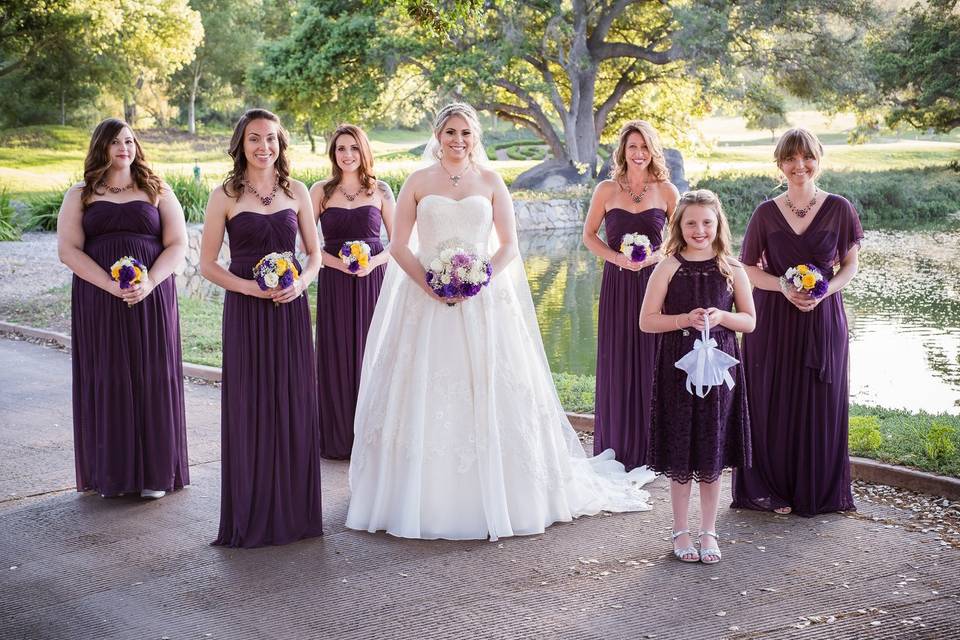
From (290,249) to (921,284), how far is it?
49.8 feet

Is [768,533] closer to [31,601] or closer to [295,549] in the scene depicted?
[295,549]

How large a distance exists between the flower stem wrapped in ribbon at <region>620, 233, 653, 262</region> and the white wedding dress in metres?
1.24

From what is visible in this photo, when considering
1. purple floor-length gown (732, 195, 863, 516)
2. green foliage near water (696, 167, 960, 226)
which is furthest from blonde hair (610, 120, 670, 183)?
green foliage near water (696, 167, 960, 226)

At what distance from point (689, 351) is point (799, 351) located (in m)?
1.11

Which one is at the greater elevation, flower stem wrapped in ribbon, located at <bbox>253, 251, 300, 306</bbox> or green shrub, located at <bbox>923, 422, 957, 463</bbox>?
flower stem wrapped in ribbon, located at <bbox>253, 251, 300, 306</bbox>

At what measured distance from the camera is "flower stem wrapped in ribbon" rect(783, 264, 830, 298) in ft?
18.9

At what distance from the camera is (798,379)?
606 cm

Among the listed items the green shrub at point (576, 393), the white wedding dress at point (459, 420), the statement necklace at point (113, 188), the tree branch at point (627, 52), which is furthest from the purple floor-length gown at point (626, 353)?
the tree branch at point (627, 52)

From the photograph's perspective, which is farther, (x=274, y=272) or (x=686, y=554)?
(x=274, y=272)

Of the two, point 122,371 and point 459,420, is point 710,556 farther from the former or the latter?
point 122,371

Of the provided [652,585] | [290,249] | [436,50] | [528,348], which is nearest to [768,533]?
[652,585]

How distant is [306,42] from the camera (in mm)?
31406

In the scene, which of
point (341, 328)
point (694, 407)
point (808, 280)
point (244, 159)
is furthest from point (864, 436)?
point (244, 159)

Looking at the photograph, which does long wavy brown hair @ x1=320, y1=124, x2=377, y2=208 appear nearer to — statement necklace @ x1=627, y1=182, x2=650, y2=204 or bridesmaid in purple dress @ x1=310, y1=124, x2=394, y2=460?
bridesmaid in purple dress @ x1=310, y1=124, x2=394, y2=460
